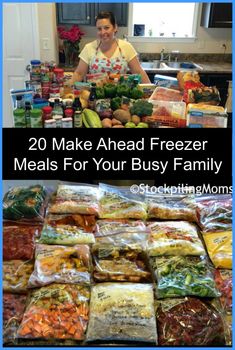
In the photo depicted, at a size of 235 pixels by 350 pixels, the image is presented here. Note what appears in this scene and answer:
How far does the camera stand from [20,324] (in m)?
1.19

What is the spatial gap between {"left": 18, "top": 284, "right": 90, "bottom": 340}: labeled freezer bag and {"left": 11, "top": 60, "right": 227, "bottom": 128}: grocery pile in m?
0.91

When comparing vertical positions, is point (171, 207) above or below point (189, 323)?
above

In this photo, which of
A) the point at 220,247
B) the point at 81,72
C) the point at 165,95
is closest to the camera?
the point at 220,247

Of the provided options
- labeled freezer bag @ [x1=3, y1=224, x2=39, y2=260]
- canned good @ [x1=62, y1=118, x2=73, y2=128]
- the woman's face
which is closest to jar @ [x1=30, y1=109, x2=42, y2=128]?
canned good @ [x1=62, y1=118, x2=73, y2=128]

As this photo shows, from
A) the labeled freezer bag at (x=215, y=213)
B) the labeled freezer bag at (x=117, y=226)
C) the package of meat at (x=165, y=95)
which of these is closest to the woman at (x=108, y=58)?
the package of meat at (x=165, y=95)

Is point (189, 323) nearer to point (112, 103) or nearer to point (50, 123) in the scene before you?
point (50, 123)

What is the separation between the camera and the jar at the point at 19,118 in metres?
1.98

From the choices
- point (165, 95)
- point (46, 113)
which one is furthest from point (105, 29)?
point (46, 113)

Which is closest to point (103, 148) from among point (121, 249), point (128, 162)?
point (128, 162)

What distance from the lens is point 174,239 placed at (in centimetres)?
147

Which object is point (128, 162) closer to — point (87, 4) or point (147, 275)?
point (147, 275)

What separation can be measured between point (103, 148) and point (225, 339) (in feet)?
3.28

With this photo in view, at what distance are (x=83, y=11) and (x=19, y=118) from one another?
2520mm

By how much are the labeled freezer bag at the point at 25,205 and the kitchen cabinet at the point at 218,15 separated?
3314mm
